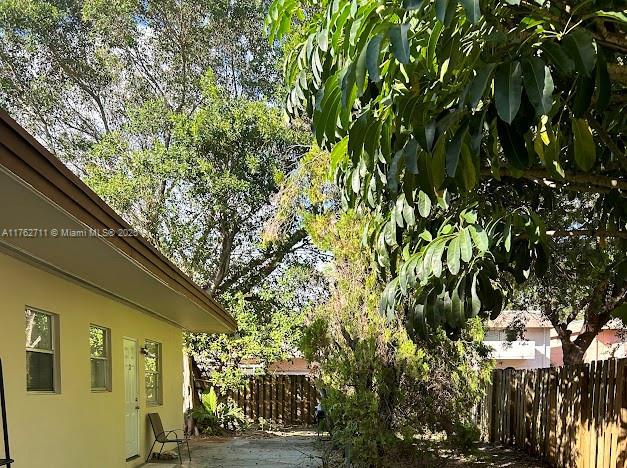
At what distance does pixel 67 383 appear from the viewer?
6992 mm

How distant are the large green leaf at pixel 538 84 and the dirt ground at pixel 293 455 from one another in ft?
21.7

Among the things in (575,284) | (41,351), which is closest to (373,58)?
(41,351)

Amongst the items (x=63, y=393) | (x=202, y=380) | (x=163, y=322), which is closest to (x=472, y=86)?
(x=63, y=393)

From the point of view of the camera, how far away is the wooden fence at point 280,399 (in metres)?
18.3

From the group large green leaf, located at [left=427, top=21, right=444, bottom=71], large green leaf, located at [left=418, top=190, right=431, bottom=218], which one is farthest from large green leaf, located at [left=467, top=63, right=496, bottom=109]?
large green leaf, located at [left=418, top=190, right=431, bottom=218]

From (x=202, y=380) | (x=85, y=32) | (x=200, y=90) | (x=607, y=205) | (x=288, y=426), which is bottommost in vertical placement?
(x=288, y=426)

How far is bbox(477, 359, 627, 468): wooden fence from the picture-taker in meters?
7.21

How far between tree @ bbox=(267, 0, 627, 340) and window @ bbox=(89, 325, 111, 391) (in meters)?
5.62

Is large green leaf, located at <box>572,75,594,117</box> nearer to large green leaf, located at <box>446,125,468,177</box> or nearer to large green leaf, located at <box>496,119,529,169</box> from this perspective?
large green leaf, located at <box>496,119,529,169</box>

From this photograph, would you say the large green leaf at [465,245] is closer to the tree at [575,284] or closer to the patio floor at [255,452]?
the tree at [575,284]

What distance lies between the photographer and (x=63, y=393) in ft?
22.5

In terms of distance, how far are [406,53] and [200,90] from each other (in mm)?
15329

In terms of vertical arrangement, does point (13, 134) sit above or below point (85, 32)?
below

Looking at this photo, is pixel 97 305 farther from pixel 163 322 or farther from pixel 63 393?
pixel 163 322
